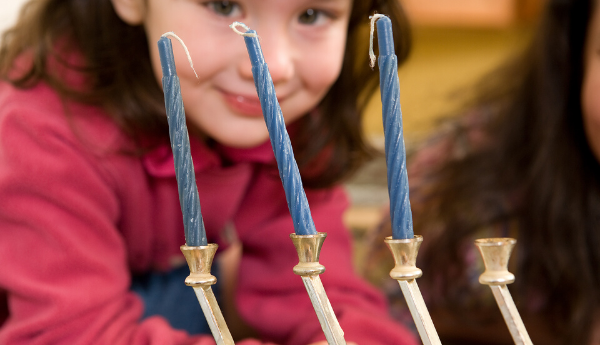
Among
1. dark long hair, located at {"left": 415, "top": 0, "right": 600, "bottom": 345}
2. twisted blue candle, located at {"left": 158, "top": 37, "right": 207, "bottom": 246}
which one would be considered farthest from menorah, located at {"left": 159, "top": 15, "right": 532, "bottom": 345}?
dark long hair, located at {"left": 415, "top": 0, "right": 600, "bottom": 345}

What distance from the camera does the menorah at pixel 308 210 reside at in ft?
0.89

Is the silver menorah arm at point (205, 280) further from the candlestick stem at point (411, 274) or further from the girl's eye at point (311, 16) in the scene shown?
the girl's eye at point (311, 16)

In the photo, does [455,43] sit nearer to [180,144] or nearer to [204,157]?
[204,157]

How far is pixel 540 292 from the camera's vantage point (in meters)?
0.70

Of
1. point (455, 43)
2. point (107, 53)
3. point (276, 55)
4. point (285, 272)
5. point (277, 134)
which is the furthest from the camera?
point (455, 43)

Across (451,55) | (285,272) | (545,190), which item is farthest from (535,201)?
(451,55)

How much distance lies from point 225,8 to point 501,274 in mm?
302

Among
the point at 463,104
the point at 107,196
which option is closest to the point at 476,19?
the point at 463,104

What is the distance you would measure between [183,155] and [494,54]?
1.45 meters

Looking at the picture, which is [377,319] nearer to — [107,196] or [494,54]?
[107,196]

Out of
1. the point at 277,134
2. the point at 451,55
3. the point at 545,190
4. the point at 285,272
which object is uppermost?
the point at 451,55

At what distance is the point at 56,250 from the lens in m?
0.46

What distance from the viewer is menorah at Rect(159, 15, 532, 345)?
0.27 m

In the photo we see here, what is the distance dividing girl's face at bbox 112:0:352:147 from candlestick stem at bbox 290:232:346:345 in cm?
19
